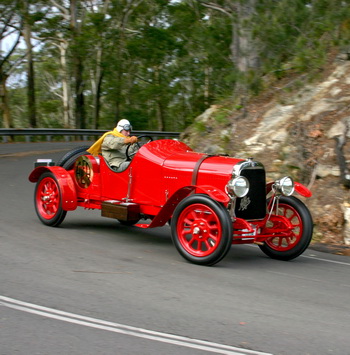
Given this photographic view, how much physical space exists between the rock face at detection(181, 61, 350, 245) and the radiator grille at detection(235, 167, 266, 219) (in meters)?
2.19

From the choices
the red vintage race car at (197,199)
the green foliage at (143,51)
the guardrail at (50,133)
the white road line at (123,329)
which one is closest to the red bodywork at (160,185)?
the red vintage race car at (197,199)

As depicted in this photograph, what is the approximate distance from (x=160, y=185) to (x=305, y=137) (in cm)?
474

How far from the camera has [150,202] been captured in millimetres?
8461

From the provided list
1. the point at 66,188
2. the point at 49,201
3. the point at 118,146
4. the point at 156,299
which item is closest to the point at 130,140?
the point at 118,146

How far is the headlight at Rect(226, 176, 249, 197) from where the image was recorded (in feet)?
24.1

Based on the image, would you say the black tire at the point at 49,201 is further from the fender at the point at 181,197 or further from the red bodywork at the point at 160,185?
the fender at the point at 181,197

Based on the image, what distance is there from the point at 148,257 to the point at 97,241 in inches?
47.2

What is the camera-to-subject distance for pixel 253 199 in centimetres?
789

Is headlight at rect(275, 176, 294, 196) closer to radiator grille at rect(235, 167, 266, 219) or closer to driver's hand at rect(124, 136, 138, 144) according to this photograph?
radiator grille at rect(235, 167, 266, 219)

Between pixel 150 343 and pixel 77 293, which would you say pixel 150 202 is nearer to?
pixel 77 293

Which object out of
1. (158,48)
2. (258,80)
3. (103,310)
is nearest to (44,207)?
(103,310)

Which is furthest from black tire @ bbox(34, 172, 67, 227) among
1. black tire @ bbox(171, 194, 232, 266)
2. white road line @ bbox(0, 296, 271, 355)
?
white road line @ bbox(0, 296, 271, 355)

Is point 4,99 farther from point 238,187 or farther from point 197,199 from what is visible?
point 238,187

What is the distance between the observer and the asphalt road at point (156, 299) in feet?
15.7
